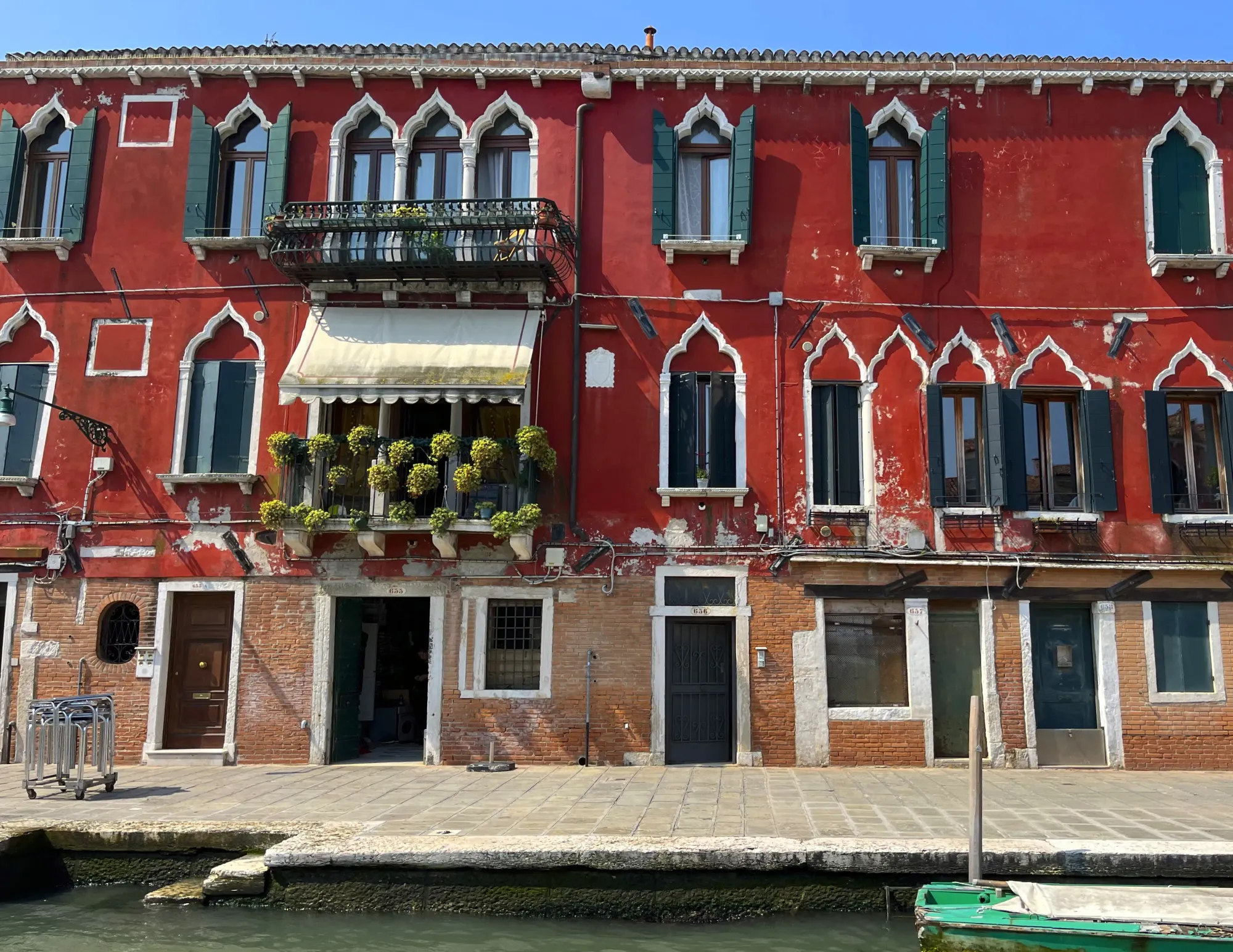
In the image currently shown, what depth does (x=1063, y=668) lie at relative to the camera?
13.5 m

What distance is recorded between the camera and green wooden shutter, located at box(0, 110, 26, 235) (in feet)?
47.9

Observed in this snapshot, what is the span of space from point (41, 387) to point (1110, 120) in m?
15.6

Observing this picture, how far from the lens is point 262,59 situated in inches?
574

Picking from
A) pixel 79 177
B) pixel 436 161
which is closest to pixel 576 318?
pixel 436 161

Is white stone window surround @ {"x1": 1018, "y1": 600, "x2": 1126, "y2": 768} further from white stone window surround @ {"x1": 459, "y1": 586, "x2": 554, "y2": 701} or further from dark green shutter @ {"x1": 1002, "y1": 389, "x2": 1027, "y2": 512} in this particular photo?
white stone window surround @ {"x1": 459, "y1": 586, "x2": 554, "y2": 701}

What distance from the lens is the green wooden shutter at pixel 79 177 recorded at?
14.6 meters

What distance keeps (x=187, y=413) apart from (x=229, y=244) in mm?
2457

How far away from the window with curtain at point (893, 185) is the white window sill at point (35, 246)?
11.5 meters

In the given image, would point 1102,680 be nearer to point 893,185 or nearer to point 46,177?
point 893,185

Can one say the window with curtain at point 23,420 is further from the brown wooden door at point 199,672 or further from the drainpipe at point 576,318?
the drainpipe at point 576,318

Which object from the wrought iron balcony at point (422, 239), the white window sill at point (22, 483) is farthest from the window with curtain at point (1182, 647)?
the white window sill at point (22, 483)

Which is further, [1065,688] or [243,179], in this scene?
[243,179]

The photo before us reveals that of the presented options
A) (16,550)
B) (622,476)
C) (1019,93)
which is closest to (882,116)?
(1019,93)

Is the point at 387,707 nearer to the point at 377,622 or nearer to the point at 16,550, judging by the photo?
the point at 377,622
